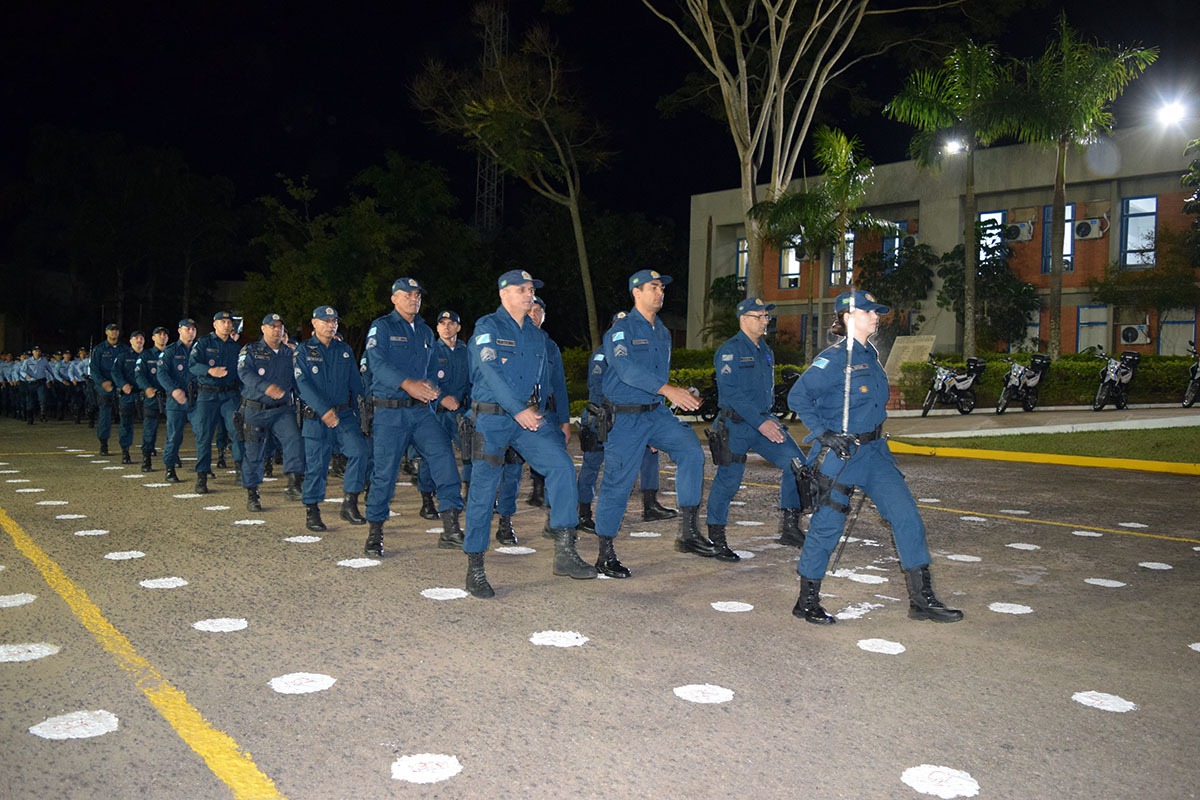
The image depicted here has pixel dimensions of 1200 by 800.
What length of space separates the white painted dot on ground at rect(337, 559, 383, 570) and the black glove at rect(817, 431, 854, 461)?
11.0 ft

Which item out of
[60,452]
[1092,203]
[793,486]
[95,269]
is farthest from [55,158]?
[793,486]

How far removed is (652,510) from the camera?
Result: 1007 cm

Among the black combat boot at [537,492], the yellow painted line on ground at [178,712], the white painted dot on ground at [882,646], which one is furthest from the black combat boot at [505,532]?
the white painted dot on ground at [882,646]

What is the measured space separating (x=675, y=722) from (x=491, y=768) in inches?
33.2

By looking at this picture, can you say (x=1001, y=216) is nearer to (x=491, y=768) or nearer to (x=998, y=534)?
(x=998, y=534)

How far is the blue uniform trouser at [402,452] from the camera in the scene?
A: 26.2ft

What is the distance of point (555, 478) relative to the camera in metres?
6.97

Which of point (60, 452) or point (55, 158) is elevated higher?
point (55, 158)

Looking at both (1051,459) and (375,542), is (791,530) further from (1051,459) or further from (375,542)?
(1051,459)

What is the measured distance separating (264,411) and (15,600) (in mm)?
4453

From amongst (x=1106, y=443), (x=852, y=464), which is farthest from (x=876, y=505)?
(x=1106, y=443)

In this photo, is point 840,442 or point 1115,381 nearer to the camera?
point 840,442

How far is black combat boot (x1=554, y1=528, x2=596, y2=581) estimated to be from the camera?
7086 millimetres

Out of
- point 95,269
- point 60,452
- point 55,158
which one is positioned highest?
point 55,158
